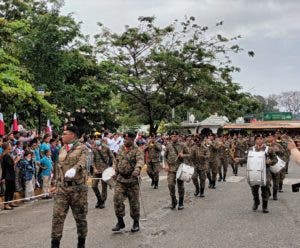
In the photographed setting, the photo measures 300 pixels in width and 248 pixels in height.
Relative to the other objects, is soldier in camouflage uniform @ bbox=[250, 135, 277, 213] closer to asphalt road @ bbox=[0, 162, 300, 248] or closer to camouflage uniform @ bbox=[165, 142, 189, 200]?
asphalt road @ bbox=[0, 162, 300, 248]

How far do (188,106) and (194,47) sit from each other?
387 centimetres

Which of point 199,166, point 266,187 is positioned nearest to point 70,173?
point 266,187

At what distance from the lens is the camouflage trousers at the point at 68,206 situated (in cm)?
822

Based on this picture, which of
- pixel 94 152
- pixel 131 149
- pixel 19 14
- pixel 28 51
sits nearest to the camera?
pixel 131 149

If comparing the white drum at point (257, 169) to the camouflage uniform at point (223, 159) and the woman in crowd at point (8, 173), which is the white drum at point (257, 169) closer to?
the woman in crowd at point (8, 173)

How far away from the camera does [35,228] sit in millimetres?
11094

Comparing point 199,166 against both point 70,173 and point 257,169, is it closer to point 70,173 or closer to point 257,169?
point 257,169

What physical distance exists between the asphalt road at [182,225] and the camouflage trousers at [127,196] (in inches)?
15.0

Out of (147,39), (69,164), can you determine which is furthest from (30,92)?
(147,39)

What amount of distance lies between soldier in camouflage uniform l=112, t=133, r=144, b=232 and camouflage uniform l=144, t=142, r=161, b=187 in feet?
29.0

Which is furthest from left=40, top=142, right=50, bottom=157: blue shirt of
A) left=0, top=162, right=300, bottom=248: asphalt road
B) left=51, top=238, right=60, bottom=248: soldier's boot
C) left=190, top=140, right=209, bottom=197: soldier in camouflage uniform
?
left=51, top=238, right=60, bottom=248: soldier's boot

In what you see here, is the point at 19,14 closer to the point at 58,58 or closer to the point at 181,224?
the point at 58,58

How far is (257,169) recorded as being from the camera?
497 inches

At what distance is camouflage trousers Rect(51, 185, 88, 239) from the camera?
8219 millimetres
